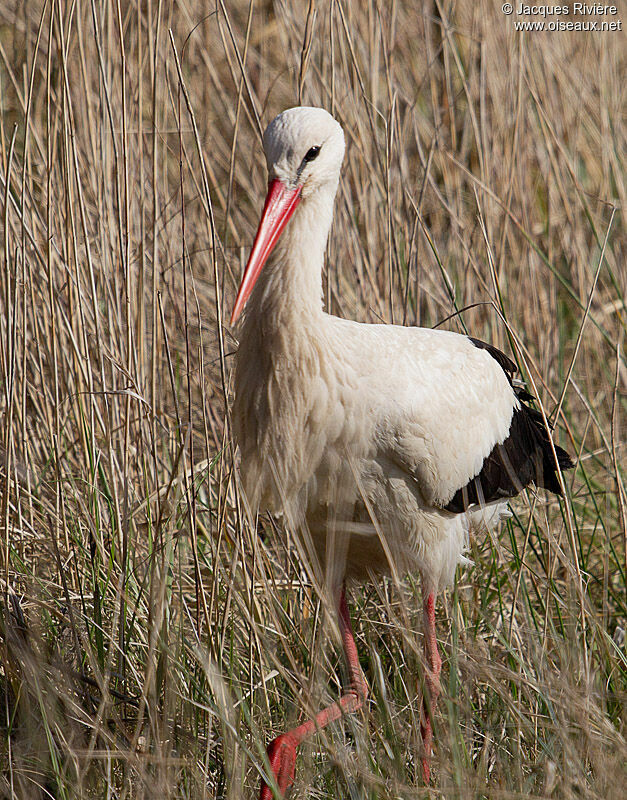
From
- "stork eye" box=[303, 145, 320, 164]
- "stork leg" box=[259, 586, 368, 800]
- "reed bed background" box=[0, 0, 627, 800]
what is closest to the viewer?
"reed bed background" box=[0, 0, 627, 800]

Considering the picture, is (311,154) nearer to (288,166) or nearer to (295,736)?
(288,166)

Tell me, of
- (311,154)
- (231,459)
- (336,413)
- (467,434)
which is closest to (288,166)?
(311,154)

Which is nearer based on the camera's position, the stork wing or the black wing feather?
the stork wing

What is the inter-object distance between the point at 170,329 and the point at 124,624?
1722mm

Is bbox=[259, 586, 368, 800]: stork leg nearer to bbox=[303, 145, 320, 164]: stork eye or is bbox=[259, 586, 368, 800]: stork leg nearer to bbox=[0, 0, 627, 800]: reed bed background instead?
bbox=[0, 0, 627, 800]: reed bed background

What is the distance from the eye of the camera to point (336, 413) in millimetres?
2553

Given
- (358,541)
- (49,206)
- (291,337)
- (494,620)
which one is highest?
(49,206)

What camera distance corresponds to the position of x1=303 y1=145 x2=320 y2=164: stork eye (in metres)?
2.37

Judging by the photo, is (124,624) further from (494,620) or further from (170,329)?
(170,329)

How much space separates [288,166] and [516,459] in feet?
4.49

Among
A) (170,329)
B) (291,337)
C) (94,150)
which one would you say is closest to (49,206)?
(94,150)

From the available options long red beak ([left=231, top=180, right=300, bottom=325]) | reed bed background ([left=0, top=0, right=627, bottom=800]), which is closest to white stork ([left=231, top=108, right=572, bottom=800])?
long red beak ([left=231, top=180, right=300, bottom=325])

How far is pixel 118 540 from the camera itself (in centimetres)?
305

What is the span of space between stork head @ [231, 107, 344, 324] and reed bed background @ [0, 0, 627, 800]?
0.96ft
